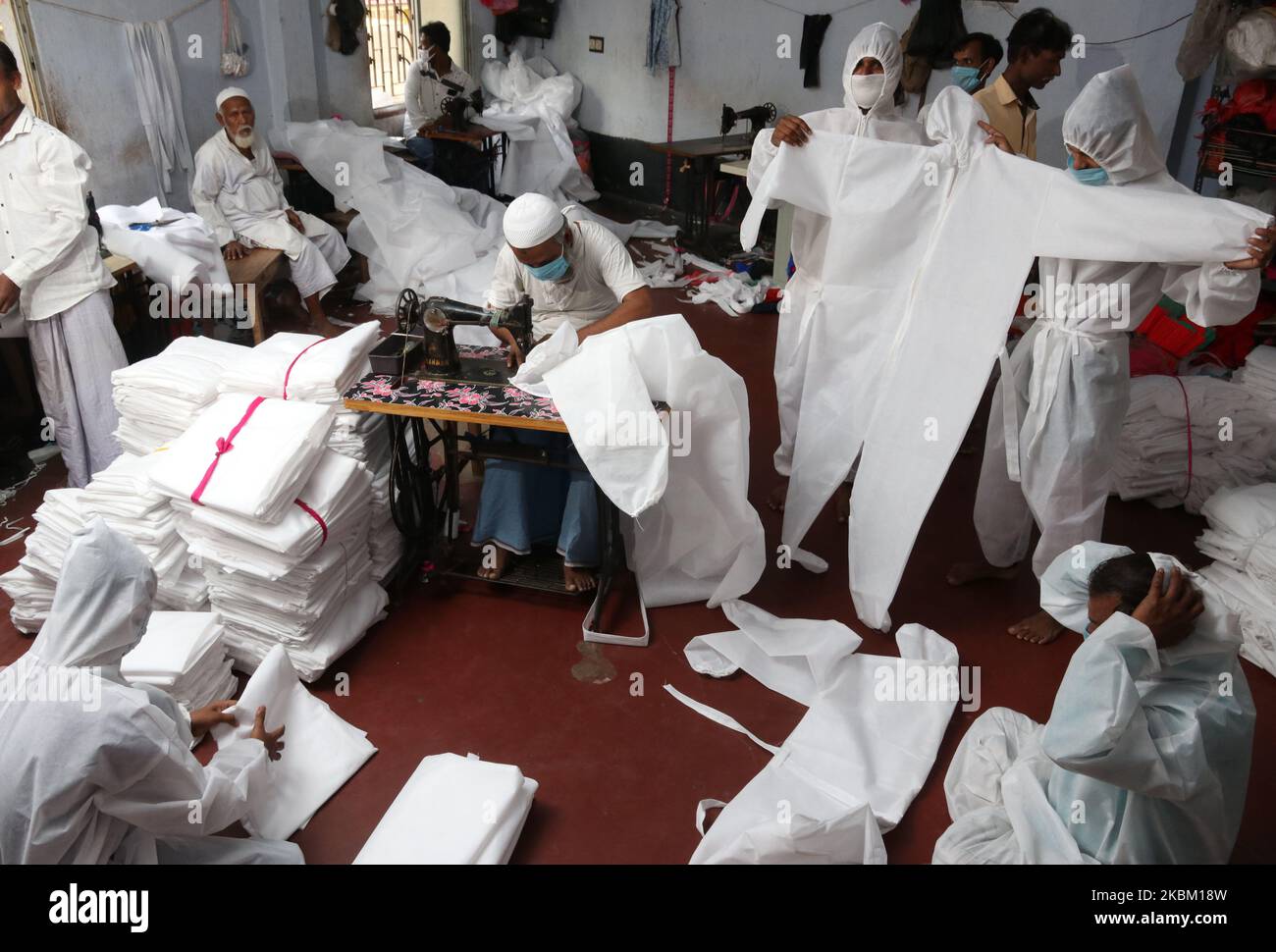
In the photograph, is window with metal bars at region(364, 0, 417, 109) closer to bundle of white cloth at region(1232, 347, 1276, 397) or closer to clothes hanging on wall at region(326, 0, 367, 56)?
clothes hanging on wall at region(326, 0, 367, 56)

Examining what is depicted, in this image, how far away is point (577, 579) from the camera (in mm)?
3197

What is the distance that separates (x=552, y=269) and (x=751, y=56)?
533cm

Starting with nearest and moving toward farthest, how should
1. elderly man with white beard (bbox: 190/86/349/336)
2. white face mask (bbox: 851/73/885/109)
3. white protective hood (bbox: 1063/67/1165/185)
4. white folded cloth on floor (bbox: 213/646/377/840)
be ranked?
white folded cloth on floor (bbox: 213/646/377/840), white protective hood (bbox: 1063/67/1165/185), white face mask (bbox: 851/73/885/109), elderly man with white beard (bbox: 190/86/349/336)

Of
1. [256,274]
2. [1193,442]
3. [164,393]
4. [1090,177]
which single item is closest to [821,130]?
[1090,177]

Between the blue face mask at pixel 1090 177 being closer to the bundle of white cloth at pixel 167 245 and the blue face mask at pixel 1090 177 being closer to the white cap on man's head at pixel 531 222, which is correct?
the white cap on man's head at pixel 531 222

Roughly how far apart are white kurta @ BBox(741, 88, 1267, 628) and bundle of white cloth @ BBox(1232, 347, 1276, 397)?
178cm

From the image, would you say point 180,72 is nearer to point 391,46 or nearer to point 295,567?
→ point 391,46

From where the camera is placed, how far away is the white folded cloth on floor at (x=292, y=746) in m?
2.32

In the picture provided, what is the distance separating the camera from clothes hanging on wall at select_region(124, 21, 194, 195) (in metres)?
5.30

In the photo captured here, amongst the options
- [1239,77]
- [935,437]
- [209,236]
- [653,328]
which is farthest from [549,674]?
[1239,77]

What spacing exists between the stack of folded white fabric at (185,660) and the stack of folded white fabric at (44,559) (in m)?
0.40

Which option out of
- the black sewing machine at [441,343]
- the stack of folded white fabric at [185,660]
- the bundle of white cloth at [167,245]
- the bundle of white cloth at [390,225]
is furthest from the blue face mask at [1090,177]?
the bundle of white cloth at [390,225]

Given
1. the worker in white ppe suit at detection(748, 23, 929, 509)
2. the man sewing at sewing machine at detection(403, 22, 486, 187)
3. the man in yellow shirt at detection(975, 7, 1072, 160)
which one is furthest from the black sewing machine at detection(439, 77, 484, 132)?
the man in yellow shirt at detection(975, 7, 1072, 160)
